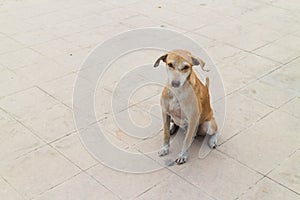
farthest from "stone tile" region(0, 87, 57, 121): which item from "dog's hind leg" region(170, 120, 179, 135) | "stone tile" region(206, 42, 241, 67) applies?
"stone tile" region(206, 42, 241, 67)

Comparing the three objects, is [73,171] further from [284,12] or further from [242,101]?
[284,12]

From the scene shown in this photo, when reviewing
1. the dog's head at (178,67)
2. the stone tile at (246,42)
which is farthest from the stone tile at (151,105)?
the stone tile at (246,42)

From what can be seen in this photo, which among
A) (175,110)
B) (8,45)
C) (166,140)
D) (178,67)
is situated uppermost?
(178,67)

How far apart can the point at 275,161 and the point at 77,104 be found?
6.12 feet

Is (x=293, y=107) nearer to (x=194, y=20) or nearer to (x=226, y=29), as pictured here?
(x=226, y=29)

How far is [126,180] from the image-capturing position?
10.5ft

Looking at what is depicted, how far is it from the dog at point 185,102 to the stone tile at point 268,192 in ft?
1.76

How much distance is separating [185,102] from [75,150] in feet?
3.31

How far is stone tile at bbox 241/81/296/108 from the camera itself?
4164 mm

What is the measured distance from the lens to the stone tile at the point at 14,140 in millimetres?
3448

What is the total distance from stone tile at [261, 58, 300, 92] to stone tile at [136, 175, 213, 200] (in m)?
1.83

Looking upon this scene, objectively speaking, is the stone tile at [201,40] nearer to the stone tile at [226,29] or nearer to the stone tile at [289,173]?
the stone tile at [226,29]

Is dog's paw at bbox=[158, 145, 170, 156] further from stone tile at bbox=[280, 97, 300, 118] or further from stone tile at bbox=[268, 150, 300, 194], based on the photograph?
stone tile at bbox=[280, 97, 300, 118]

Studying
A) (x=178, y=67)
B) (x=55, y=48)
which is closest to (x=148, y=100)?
(x=178, y=67)
